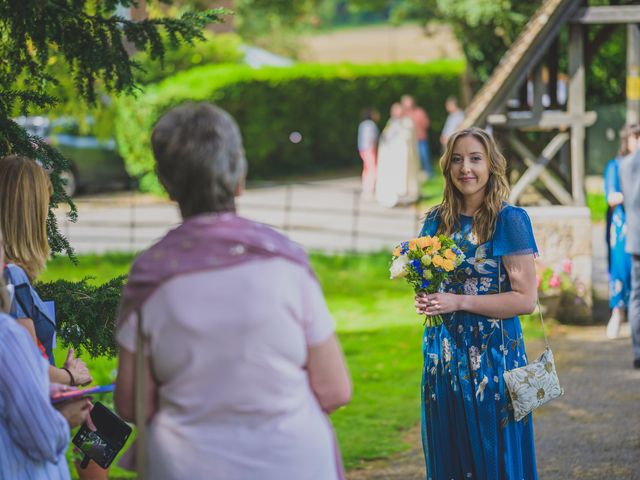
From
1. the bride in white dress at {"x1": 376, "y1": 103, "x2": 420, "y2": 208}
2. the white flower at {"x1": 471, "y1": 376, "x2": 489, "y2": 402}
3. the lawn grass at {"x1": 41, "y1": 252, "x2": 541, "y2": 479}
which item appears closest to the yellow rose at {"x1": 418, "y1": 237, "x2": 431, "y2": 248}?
the white flower at {"x1": 471, "y1": 376, "x2": 489, "y2": 402}

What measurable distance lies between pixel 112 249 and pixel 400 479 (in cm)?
1028

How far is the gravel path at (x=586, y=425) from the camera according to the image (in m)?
6.75

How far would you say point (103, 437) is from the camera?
4.11 metres

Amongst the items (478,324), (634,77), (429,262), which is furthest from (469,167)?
(634,77)

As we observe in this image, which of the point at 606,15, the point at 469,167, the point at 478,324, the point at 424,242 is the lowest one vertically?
the point at 478,324

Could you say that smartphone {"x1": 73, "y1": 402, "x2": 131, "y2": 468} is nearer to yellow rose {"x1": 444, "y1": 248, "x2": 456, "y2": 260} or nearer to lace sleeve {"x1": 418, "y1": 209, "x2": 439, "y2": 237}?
yellow rose {"x1": 444, "y1": 248, "x2": 456, "y2": 260}

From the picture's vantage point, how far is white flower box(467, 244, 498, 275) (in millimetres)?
4766

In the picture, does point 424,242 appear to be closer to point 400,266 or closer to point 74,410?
point 400,266

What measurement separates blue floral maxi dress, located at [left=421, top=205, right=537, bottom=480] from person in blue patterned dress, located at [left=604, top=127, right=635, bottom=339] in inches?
198

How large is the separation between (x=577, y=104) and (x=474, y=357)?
7.85 m

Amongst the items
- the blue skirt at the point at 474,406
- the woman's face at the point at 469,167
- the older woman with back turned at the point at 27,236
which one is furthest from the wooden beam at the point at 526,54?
the older woman with back turned at the point at 27,236

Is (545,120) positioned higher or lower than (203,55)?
lower

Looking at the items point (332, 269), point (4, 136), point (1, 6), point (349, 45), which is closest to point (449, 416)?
point (4, 136)

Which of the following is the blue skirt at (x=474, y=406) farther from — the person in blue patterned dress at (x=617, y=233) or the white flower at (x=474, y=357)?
the person in blue patterned dress at (x=617, y=233)
